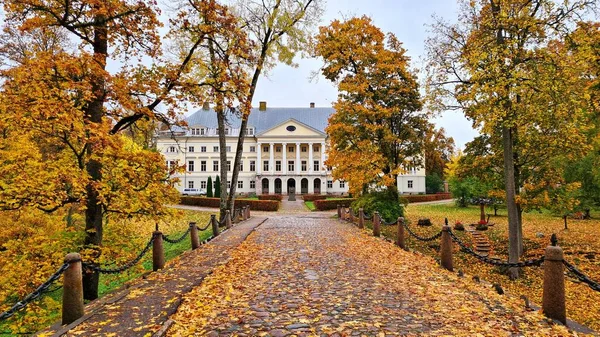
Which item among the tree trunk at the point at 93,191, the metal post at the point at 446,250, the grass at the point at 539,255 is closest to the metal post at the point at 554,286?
the grass at the point at 539,255

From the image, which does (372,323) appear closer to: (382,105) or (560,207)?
(560,207)

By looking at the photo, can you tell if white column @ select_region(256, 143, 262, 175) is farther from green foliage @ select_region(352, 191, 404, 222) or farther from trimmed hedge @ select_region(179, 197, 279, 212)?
green foliage @ select_region(352, 191, 404, 222)

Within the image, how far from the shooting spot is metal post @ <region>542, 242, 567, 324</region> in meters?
5.27

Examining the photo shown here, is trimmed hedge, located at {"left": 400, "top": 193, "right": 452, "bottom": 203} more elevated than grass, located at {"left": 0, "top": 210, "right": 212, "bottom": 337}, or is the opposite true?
trimmed hedge, located at {"left": 400, "top": 193, "right": 452, "bottom": 203}

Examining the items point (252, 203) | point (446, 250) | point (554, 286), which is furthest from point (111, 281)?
point (252, 203)

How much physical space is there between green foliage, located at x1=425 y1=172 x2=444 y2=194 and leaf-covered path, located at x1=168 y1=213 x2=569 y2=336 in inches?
2144

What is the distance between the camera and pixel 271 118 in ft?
214

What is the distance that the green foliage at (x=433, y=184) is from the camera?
61.5 m

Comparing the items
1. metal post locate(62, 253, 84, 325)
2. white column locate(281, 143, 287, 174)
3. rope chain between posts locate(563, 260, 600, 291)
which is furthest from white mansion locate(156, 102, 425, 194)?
metal post locate(62, 253, 84, 325)

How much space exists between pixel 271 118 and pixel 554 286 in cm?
6140

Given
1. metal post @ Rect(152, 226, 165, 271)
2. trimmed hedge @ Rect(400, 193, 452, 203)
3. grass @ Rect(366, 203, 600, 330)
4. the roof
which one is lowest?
grass @ Rect(366, 203, 600, 330)

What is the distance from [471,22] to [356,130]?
833 cm

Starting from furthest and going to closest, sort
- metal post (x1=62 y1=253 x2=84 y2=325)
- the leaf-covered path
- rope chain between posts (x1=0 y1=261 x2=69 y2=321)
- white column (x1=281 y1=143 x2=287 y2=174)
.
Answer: white column (x1=281 y1=143 x2=287 y2=174) < metal post (x1=62 y1=253 x2=84 y2=325) < the leaf-covered path < rope chain between posts (x1=0 y1=261 x2=69 y2=321)

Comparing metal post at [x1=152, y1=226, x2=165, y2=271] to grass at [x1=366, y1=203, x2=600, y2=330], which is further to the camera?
grass at [x1=366, y1=203, x2=600, y2=330]
